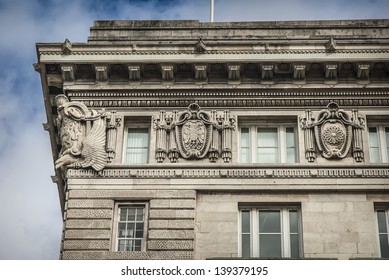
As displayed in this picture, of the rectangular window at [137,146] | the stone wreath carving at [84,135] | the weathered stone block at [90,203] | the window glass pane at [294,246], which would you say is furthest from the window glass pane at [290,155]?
the weathered stone block at [90,203]

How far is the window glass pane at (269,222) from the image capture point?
98.5 ft

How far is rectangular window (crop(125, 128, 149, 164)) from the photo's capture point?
31531 millimetres

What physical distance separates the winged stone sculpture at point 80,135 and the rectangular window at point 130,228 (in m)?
1.75

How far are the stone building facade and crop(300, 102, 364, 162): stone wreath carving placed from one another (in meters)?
0.04

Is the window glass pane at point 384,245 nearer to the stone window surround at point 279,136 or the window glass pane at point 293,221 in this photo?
the window glass pane at point 293,221

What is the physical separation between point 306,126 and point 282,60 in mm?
2508

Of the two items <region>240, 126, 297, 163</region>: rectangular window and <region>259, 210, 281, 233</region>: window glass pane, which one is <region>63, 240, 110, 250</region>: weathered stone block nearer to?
<region>259, 210, 281, 233</region>: window glass pane

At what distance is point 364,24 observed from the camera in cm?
3428

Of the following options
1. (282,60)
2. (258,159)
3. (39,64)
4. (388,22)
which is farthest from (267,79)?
(39,64)

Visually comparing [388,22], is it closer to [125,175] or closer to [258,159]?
[258,159]

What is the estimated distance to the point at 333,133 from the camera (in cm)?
3128

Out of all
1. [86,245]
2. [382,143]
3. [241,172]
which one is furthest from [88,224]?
[382,143]

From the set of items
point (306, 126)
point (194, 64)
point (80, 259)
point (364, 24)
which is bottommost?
point (80, 259)

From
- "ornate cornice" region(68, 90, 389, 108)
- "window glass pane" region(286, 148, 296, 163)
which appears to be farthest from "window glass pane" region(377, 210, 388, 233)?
"ornate cornice" region(68, 90, 389, 108)
